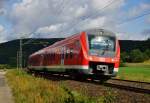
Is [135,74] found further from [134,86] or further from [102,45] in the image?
[134,86]

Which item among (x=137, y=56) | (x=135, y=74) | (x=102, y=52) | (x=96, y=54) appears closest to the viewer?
(x=96, y=54)

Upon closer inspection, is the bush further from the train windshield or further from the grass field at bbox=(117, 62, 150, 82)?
the train windshield

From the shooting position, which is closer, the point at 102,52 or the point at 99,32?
the point at 102,52

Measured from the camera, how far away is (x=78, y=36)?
29.9 meters

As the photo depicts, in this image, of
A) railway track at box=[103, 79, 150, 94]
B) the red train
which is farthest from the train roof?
railway track at box=[103, 79, 150, 94]

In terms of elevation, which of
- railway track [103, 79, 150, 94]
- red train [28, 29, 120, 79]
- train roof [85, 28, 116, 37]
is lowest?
railway track [103, 79, 150, 94]

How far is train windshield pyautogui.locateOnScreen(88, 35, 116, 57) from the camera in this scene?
94.2ft

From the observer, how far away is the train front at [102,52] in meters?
28.5

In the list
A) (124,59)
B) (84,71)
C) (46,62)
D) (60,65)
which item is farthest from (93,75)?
(124,59)

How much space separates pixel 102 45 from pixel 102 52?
498mm

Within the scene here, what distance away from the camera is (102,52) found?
2872cm

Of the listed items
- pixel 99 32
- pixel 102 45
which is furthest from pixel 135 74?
pixel 102 45

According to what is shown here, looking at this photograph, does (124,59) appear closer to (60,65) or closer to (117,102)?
(60,65)

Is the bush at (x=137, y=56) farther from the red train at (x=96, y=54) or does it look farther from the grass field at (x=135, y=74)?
the red train at (x=96, y=54)
